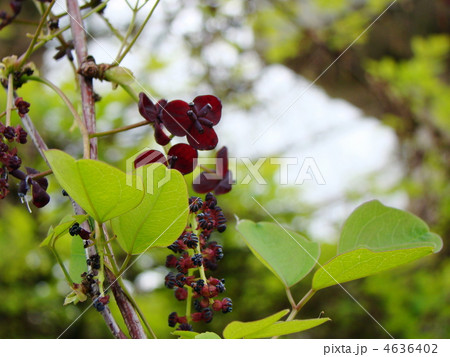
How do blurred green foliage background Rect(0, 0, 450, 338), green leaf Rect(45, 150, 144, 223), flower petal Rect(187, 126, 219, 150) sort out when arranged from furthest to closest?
blurred green foliage background Rect(0, 0, 450, 338)
flower petal Rect(187, 126, 219, 150)
green leaf Rect(45, 150, 144, 223)

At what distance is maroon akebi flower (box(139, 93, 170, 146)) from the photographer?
38cm

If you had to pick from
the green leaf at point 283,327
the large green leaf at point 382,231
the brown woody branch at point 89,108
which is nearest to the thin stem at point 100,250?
the brown woody branch at point 89,108

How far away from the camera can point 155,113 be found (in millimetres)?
392

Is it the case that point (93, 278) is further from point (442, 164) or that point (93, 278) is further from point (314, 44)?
point (314, 44)

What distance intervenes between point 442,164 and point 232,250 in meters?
1.10

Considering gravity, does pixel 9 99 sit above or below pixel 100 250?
above

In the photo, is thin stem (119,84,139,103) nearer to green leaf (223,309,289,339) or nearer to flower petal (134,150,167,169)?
flower petal (134,150,167,169)

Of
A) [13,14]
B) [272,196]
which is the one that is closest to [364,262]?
[13,14]

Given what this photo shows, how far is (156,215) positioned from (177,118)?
10 centimetres

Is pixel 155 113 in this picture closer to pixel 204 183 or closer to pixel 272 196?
pixel 204 183

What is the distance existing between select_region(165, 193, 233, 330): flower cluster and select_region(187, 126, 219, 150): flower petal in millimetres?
45

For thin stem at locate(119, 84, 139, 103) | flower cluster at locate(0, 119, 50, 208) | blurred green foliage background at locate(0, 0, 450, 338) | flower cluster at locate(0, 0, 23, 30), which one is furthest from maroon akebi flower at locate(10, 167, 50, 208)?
blurred green foliage background at locate(0, 0, 450, 338)

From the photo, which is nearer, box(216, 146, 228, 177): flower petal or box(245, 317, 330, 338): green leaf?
box(245, 317, 330, 338): green leaf

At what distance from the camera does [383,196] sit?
6.87 feet
